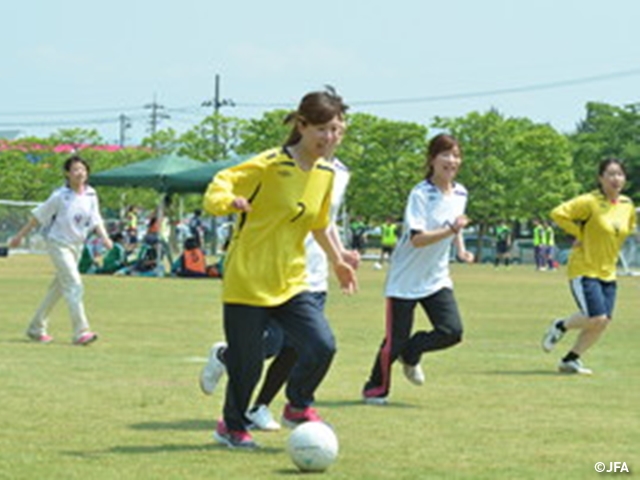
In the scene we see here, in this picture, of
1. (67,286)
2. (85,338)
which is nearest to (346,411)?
(85,338)

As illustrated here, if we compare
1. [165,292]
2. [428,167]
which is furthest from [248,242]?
[165,292]

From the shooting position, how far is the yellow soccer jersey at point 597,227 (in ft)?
44.7

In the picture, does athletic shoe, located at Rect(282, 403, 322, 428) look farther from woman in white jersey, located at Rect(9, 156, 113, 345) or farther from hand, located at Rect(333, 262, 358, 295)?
woman in white jersey, located at Rect(9, 156, 113, 345)

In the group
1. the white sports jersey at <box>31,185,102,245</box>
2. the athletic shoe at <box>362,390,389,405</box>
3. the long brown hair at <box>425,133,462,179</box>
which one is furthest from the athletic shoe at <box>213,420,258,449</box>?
the white sports jersey at <box>31,185,102,245</box>

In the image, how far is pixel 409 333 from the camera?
11.1m

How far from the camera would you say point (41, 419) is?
950 centimetres

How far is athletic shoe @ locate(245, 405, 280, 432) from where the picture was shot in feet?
30.4

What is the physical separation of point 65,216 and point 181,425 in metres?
6.87

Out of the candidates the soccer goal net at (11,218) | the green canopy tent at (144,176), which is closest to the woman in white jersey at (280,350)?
the green canopy tent at (144,176)

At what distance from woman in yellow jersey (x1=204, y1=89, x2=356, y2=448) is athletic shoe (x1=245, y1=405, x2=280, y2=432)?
78 centimetres

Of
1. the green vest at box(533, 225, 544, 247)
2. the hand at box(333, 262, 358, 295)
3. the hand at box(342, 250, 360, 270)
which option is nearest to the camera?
the hand at box(333, 262, 358, 295)

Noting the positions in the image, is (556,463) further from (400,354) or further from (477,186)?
(477,186)

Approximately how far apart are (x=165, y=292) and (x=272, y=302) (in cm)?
2061

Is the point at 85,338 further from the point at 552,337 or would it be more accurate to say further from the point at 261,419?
the point at 261,419
